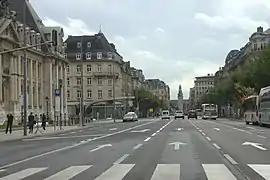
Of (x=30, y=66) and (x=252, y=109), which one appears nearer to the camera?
(x=252, y=109)

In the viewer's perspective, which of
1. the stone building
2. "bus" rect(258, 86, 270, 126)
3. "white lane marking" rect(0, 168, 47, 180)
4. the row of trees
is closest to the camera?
"white lane marking" rect(0, 168, 47, 180)

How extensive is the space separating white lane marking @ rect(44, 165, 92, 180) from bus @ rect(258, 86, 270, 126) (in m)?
35.5

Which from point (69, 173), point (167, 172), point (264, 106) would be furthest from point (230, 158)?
point (264, 106)

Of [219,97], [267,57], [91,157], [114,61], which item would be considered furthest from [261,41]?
[91,157]

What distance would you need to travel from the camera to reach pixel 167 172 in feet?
46.1

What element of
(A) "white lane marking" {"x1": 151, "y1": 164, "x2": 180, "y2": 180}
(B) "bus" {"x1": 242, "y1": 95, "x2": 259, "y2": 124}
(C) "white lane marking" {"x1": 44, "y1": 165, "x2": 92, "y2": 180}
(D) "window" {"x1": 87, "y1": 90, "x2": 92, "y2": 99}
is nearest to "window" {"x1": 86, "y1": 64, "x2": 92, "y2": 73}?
(D) "window" {"x1": 87, "y1": 90, "x2": 92, "y2": 99}

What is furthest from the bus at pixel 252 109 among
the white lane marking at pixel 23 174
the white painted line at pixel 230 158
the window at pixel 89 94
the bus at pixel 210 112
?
the window at pixel 89 94

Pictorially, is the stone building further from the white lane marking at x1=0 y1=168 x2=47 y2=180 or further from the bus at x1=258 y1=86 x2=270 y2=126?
the white lane marking at x1=0 y1=168 x2=47 y2=180

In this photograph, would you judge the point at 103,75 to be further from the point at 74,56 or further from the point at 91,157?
the point at 91,157

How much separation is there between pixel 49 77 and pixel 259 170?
8007 centimetres

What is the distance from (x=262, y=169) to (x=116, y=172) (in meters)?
3.87

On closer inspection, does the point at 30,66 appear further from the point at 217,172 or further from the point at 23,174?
the point at 217,172

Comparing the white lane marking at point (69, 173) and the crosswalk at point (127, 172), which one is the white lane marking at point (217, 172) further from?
the white lane marking at point (69, 173)

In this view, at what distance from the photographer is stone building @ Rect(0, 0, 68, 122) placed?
73250 millimetres
